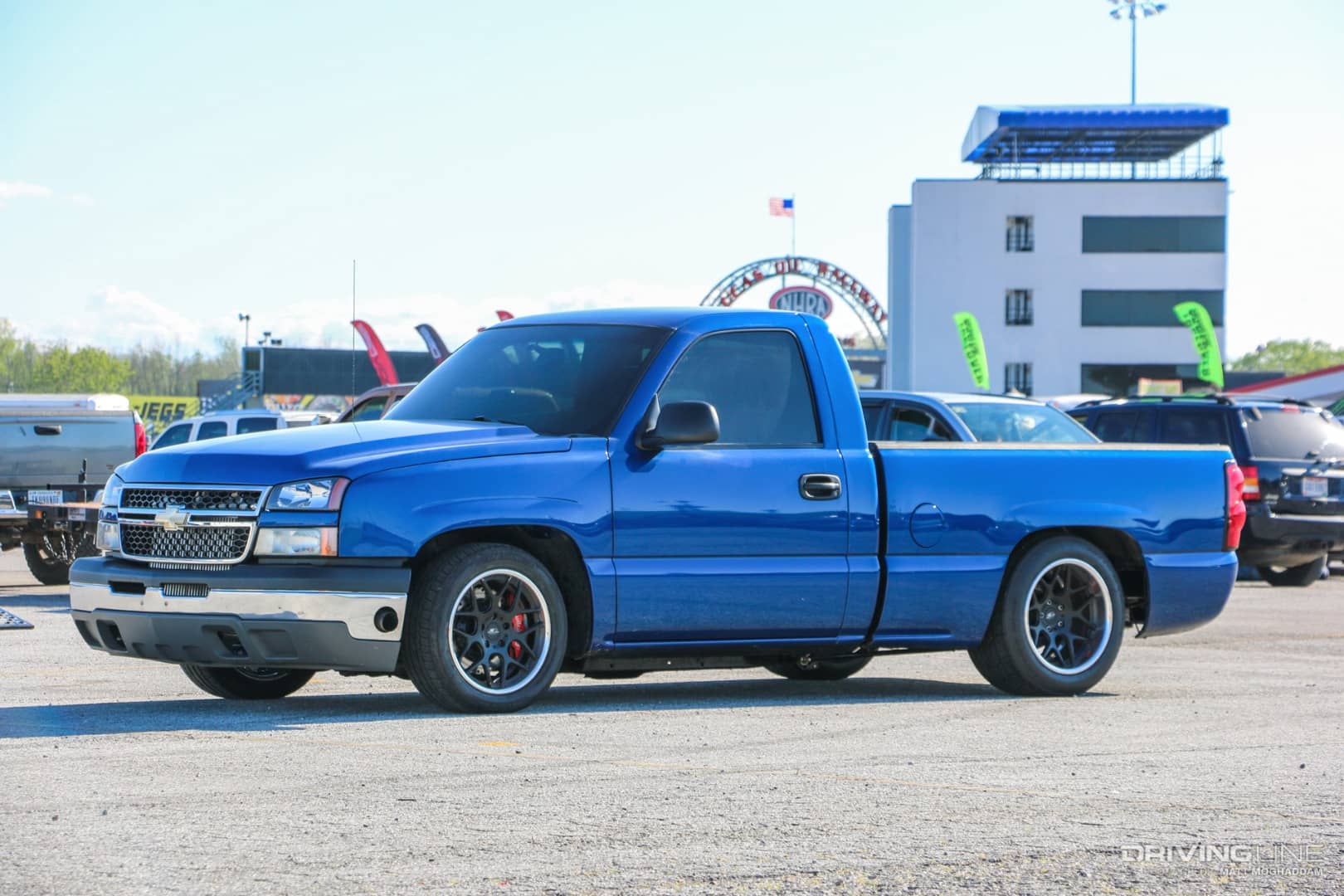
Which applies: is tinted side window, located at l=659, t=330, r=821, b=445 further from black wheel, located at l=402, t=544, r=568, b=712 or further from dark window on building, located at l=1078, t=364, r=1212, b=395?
dark window on building, located at l=1078, t=364, r=1212, b=395

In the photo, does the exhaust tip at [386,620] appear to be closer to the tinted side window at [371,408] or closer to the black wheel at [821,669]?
the black wheel at [821,669]

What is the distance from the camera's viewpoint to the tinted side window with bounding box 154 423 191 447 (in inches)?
897

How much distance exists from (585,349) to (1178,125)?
65536 mm

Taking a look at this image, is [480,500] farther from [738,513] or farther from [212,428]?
[212,428]

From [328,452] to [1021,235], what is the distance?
6856 centimetres

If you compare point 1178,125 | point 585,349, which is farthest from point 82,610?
point 1178,125

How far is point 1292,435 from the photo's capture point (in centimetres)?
1931

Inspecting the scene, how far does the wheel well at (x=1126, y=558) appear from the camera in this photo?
988cm

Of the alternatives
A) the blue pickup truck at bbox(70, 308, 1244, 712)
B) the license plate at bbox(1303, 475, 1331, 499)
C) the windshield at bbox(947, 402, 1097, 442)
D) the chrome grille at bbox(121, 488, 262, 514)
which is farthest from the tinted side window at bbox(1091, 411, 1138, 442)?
the chrome grille at bbox(121, 488, 262, 514)

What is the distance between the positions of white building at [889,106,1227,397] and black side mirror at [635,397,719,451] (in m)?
66.2

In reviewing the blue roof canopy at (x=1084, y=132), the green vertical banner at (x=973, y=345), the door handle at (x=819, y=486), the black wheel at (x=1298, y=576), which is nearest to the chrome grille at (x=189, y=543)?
the door handle at (x=819, y=486)

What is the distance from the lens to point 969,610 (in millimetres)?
9289

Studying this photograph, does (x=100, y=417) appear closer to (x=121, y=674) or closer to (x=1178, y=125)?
(x=121, y=674)

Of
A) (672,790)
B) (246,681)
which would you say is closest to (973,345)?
(246,681)
